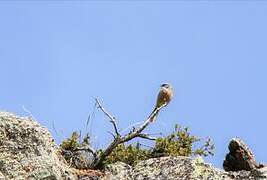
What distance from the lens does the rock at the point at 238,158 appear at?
10.4m

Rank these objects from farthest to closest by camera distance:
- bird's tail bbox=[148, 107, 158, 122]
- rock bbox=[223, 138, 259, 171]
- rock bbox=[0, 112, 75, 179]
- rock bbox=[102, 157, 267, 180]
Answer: bird's tail bbox=[148, 107, 158, 122]
rock bbox=[223, 138, 259, 171]
rock bbox=[102, 157, 267, 180]
rock bbox=[0, 112, 75, 179]

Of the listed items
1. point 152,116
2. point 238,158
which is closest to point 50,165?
point 152,116

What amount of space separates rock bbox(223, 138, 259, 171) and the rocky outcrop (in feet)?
1.51

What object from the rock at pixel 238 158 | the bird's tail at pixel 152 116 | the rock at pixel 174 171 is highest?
the bird's tail at pixel 152 116

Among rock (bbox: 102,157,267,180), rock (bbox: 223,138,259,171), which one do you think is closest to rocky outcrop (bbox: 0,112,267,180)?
rock (bbox: 102,157,267,180)

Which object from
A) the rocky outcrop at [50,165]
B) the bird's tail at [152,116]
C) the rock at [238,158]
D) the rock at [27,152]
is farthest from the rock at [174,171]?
the bird's tail at [152,116]

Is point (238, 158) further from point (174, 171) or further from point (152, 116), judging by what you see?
point (152, 116)

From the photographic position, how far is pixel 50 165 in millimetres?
9430

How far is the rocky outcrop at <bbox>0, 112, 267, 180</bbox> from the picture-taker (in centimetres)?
941

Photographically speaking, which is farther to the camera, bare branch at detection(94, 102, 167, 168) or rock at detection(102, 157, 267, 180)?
bare branch at detection(94, 102, 167, 168)

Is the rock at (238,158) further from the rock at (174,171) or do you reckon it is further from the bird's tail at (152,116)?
the bird's tail at (152,116)

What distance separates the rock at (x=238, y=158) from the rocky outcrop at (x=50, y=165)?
462 millimetres

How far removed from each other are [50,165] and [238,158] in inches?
115

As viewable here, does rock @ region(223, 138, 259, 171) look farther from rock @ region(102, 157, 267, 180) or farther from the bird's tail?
the bird's tail
